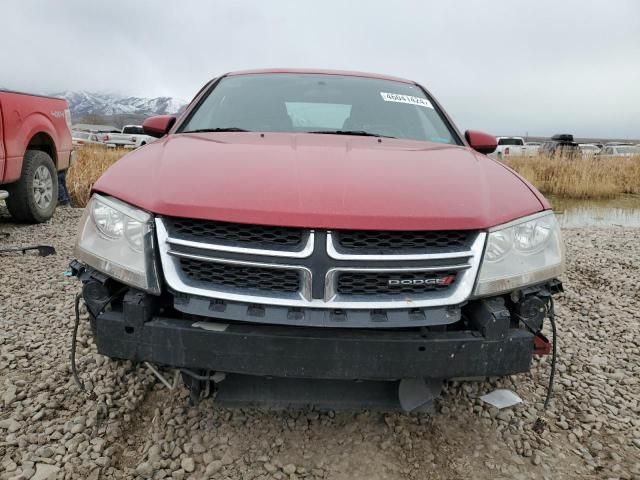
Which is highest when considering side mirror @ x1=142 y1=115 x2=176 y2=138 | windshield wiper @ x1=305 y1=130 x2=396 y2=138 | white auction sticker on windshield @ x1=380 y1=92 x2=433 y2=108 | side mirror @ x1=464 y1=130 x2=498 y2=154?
white auction sticker on windshield @ x1=380 y1=92 x2=433 y2=108

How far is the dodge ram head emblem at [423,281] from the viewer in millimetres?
1686

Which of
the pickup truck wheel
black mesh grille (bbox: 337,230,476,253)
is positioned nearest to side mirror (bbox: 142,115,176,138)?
black mesh grille (bbox: 337,230,476,253)

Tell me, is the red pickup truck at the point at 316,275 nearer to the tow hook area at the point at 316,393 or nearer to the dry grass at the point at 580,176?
the tow hook area at the point at 316,393

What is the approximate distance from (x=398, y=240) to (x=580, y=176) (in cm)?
1232

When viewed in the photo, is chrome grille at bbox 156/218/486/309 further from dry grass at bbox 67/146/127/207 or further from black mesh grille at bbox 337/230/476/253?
dry grass at bbox 67/146/127/207

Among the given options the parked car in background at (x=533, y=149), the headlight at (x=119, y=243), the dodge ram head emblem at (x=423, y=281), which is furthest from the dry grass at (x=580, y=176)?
the headlight at (x=119, y=243)

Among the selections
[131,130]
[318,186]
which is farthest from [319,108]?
[131,130]

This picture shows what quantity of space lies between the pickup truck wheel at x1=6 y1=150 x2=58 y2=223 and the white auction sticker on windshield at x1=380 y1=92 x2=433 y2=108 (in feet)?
14.4

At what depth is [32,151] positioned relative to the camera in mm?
5645

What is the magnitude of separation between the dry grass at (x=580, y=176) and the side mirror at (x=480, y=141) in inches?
387

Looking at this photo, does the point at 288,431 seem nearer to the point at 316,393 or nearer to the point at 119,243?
the point at 316,393

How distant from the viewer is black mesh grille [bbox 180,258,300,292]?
1.65 metres

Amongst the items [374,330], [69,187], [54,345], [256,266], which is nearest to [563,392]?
[374,330]

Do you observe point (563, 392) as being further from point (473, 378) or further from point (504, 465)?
point (473, 378)
